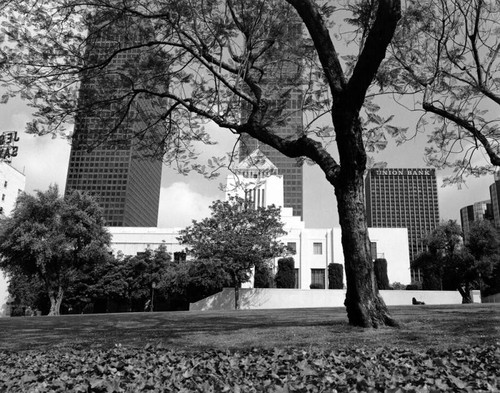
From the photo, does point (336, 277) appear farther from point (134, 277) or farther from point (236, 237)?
point (134, 277)

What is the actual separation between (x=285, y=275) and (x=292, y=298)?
569 cm

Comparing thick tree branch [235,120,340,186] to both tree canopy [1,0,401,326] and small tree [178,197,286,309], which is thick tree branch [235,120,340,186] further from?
small tree [178,197,286,309]

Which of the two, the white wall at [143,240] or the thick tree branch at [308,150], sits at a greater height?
the white wall at [143,240]

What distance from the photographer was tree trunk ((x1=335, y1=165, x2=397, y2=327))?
27.7 feet

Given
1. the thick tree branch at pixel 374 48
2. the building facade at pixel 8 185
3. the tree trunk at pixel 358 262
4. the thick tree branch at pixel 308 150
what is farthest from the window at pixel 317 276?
the building facade at pixel 8 185

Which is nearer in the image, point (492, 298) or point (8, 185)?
point (492, 298)

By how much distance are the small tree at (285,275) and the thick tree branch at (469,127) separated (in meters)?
30.3

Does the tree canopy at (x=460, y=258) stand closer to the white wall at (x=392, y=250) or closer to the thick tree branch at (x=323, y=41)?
the white wall at (x=392, y=250)

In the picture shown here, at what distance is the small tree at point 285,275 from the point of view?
41.5 meters

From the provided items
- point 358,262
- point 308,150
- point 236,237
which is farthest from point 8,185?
point 358,262

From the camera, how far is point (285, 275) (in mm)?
41656

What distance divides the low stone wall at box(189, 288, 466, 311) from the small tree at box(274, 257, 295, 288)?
4805mm

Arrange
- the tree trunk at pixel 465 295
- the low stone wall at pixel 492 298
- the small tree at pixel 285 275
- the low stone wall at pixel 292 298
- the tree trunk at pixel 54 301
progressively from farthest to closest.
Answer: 1. the small tree at pixel 285 275
2. the low stone wall at pixel 492 298
3. the tree trunk at pixel 465 295
4. the tree trunk at pixel 54 301
5. the low stone wall at pixel 292 298

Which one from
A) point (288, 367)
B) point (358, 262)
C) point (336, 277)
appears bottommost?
point (288, 367)
